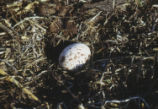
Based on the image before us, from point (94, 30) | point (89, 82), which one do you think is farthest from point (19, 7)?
point (89, 82)

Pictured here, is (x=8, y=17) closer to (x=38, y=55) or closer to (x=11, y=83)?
(x=38, y=55)

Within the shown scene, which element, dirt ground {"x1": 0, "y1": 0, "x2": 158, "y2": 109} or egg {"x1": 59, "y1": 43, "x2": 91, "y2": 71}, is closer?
dirt ground {"x1": 0, "y1": 0, "x2": 158, "y2": 109}

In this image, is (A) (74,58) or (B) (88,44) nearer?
(A) (74,58)

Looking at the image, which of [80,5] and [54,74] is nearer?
[54,74]

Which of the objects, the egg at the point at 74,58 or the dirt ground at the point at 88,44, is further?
the egg at the point at 74,58
